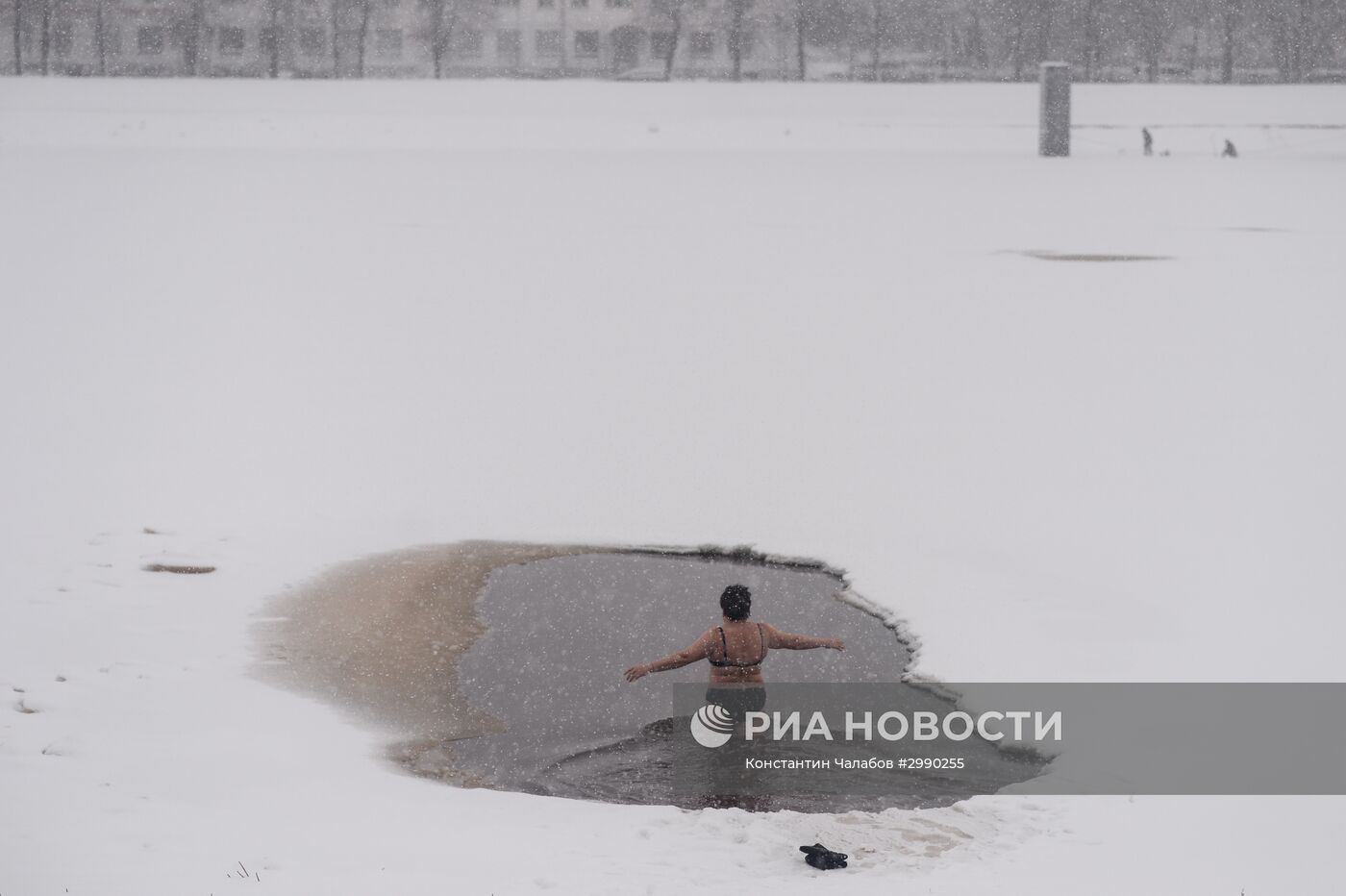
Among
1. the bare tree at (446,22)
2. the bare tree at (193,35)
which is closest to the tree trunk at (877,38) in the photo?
the bare tree at (446,22)

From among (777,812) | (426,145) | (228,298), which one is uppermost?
(426,145)

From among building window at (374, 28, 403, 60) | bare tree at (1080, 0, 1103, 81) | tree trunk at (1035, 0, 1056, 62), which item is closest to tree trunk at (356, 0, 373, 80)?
building window at (374, 28, 403, 60)

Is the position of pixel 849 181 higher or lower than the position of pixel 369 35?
lower

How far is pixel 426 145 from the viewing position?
32938mm

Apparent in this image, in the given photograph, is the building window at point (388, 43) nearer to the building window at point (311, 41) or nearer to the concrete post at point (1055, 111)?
the building window at point (311, 41)

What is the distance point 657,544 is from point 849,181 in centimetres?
1809

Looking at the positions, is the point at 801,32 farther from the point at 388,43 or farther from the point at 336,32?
the point at 336,32

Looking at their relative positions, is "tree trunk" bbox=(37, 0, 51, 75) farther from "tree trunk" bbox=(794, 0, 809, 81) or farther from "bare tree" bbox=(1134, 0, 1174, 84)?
"bare tree" bbox=(1134, 0, 1174, 84)

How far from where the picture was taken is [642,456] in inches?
477

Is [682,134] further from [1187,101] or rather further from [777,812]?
[777,812]

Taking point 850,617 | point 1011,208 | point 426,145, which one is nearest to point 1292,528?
point 850,617

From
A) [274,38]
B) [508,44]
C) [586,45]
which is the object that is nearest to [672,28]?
[586,45]

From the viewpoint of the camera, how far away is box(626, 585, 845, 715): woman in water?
691cm

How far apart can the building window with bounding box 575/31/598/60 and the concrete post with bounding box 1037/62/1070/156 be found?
121ft
